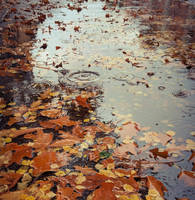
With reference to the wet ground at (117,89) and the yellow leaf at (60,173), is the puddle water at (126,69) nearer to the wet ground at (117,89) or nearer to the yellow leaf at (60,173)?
the wet ground at (117,89)

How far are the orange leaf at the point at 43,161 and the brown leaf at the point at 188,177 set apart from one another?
1.28 meters

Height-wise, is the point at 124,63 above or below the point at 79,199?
above

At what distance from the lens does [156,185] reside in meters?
1.92

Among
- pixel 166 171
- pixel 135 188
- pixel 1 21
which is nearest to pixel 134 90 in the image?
pixel 166 171

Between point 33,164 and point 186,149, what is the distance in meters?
1.67

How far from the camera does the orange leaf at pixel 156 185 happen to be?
74.0 inches

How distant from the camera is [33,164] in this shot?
2131 millimetres

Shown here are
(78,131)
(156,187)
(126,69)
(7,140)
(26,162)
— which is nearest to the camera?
(156,187)

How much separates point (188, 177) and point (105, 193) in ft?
2.74

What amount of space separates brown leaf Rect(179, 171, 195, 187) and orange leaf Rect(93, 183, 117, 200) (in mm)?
701

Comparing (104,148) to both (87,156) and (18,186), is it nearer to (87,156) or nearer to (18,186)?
(87,156)

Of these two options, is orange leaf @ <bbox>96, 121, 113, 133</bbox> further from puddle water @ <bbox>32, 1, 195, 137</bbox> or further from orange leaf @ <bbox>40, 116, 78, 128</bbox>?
orange leaf @ <bbox>40, 116, 78, 128</bbox>

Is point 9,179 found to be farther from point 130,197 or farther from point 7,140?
point 130,197

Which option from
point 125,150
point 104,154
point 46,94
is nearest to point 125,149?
point 125,150
